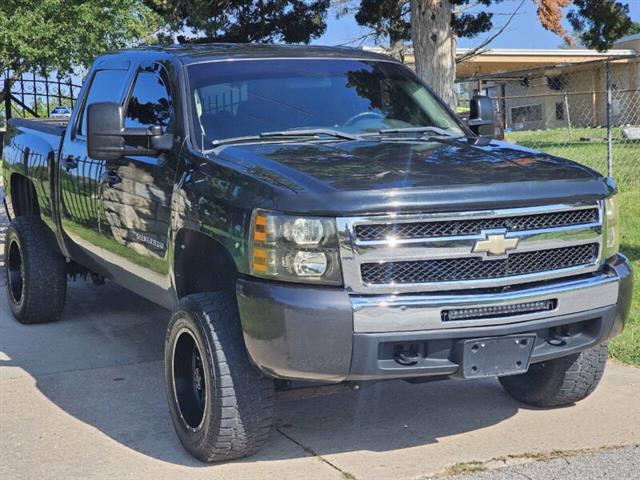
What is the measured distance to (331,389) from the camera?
4.32m

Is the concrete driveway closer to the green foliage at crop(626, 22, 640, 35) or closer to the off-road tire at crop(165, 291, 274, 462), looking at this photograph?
the off-road tire at crop(165, 291, 274, 462)

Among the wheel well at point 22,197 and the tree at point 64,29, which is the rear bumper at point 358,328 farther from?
the tree at point 64,29

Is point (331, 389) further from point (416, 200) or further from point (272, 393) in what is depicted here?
point (416, 200)

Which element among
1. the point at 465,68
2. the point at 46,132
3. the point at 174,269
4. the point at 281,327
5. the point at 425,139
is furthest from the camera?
the point at 465,68

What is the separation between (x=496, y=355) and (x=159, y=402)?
7.12 ft

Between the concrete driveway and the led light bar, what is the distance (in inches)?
30.5

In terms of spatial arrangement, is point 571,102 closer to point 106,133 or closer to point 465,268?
point 106,133

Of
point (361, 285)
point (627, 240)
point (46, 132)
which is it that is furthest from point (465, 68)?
point (361, 285)

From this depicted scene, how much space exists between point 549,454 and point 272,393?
1.36 meters

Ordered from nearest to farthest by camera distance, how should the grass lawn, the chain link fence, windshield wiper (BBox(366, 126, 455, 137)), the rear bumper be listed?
the rear bumper
windshield wiper (BBox(366, 126, 455, 137))
the grass lawn
the chain link fence

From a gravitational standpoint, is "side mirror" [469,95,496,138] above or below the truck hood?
above

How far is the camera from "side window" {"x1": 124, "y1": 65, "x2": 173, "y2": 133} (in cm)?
518

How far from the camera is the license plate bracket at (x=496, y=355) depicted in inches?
153

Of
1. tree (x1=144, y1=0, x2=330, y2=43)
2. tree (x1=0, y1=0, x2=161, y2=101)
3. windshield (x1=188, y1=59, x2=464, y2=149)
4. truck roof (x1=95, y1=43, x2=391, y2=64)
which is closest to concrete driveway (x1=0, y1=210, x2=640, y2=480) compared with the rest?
windshield (x1=188, y1=59, x2=464, y2=149)
